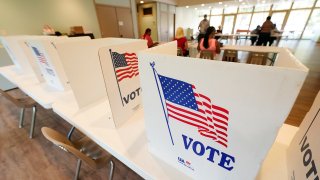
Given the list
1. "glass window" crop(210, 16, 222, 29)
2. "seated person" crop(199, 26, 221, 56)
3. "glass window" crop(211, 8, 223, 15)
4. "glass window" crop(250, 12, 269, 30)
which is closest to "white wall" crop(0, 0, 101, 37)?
"seated person" crop(199, 26, 221, 56)

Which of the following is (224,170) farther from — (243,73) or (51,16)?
(51,16)

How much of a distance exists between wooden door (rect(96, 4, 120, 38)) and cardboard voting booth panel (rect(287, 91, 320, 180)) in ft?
17.2

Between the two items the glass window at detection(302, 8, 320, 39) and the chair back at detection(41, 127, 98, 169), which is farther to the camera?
the glass window at detection(302, 8, 320, 39)

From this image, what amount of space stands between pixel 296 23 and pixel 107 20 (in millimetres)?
12717

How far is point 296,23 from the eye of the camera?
10.1m

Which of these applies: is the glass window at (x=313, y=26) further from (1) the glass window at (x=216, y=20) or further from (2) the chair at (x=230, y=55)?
(2) the chair at (x=230, y=55)

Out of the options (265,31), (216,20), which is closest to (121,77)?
(265,31)

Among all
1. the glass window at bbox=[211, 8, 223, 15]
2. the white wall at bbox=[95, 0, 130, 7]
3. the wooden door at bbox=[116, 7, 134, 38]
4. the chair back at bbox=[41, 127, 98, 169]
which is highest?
the glass window at bbox=[211, 8, 223, 15]

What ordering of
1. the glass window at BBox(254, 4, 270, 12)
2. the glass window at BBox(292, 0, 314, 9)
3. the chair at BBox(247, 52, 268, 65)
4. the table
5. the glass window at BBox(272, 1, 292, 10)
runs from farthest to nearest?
the glass window at BBox(254, 4, 270, 12), the glass window at BBox(272, 1, 292, 10), the glass window at BBox(292, 0, 314, 9), the chair at BBox(247, 52, 268, 65), the table

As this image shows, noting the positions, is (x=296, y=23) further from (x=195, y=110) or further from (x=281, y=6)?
(x=195, y=110)

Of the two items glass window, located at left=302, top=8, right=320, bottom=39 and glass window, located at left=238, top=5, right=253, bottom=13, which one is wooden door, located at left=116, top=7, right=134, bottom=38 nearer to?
glass window, located at left=238, top=5, right=253, bottom=13

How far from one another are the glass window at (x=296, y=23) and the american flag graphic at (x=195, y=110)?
13.3 meters

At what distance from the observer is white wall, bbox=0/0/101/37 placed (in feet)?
9.97

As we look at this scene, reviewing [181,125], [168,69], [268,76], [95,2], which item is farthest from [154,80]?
[95,2]
